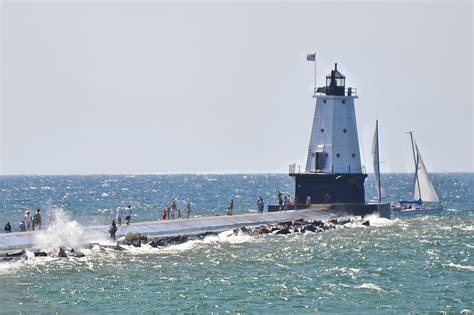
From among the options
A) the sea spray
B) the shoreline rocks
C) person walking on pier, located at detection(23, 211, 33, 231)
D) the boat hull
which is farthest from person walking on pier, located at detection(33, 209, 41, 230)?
the boat hull

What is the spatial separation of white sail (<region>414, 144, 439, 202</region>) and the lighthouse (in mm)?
19797

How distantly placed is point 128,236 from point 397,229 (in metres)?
20.2

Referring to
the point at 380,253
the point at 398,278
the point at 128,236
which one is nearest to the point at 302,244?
the point at 380,253

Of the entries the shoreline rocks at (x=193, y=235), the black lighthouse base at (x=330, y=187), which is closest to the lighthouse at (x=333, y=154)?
the black lighthouse base at (x=330, y=187)

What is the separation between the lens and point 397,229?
65375mm

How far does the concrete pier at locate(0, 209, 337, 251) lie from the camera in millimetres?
48906

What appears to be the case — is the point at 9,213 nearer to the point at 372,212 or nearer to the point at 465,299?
the point at 372,212

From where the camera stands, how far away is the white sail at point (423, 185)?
308ft

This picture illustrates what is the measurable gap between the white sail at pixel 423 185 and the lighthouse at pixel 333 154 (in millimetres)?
19797

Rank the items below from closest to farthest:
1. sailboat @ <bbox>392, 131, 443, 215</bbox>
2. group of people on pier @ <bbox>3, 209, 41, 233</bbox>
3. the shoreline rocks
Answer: the shoreline rocks → group of people on pier @ <bbox>3, 209, 41, 233</bbox> → sailboat @ <bbox>392, 131, 443, 215</bbox>

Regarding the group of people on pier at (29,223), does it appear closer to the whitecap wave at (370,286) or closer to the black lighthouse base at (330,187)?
the whitecap wave at (370,286)

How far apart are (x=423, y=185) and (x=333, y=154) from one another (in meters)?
22.4

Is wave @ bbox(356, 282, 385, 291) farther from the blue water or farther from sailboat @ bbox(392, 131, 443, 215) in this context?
sailboat @ bbox(392, 131, 443, 215)

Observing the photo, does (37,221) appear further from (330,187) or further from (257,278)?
(330,187)
